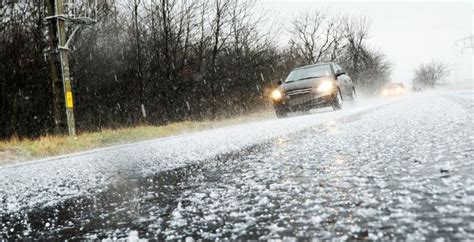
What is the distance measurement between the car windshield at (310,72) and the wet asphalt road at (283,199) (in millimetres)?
8751

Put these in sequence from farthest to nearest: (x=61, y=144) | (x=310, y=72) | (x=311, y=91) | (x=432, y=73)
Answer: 1. (x=432, y=73)
2. (x=310, y=72)
3. (x=311, y=91)
4. (x=61, y=144)

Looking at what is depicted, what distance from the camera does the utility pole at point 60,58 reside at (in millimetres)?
12203

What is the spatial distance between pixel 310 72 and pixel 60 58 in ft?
24.9

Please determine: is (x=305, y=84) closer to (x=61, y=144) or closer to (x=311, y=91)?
(x=311, y=91)

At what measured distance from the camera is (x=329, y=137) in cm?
538

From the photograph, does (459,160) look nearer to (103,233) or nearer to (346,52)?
(103,233)

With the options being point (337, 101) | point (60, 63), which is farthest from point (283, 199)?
point (60, 63)

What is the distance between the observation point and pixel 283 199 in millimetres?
2318

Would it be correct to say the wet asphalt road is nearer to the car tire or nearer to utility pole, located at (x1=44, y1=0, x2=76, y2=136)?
the car tire

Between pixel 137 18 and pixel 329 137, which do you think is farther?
pixel 137 18

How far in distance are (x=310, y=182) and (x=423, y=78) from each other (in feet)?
372

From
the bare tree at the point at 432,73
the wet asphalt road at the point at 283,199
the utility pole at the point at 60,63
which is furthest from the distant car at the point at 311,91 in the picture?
the bare tree at the point at 432,73

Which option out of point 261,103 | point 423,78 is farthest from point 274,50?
point 423,78

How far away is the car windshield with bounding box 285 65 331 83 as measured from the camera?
42.6 ft
